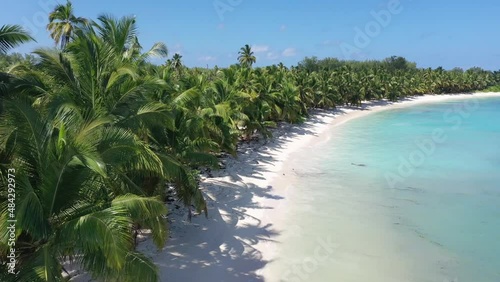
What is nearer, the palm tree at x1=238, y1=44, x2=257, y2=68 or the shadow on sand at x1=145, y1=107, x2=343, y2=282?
the shadow on sand at x1=145, y1=107, x2=343, y2=282

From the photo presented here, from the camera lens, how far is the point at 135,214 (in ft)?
18.0

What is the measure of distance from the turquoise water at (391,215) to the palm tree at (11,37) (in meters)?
6.70

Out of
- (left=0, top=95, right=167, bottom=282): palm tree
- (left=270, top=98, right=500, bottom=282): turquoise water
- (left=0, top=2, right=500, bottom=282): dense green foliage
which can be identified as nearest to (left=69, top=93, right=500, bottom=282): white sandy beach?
(left=270, top=98, right=500, bottom=282): turquoise water

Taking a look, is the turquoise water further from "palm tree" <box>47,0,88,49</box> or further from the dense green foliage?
"palm tree" <box>47,0,88,49</box>

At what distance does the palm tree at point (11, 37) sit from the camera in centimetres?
662

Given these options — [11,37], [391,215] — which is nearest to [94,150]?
[11,37]

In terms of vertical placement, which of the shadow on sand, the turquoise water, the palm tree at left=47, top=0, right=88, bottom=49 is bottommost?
the turquoise water

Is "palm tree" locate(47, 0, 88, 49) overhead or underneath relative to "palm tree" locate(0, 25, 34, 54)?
overhead

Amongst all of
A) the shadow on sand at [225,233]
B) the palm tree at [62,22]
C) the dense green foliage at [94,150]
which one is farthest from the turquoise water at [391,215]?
the palm tree at [62,22]

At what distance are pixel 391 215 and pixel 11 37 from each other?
1104 cm

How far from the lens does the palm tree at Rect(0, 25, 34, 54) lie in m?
6.62

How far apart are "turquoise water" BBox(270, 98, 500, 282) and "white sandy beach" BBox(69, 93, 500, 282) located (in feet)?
1.62

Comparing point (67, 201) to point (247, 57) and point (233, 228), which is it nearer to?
point (233, 228)

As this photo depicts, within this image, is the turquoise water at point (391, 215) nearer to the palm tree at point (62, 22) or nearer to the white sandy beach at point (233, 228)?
the white sandy beach at point (233, 228)
